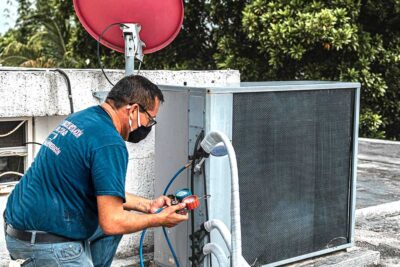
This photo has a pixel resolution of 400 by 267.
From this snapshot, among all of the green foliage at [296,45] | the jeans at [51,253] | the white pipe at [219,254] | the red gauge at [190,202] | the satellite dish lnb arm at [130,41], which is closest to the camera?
the jeans at [51,253]

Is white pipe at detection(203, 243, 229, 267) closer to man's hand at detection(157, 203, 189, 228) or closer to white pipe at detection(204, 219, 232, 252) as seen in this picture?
white pipe at detection(204, 219, 232, 252)

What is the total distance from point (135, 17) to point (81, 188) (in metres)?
1.51

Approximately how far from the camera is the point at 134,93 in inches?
124

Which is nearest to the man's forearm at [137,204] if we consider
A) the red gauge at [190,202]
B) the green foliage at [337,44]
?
the red gauge at [190,202]

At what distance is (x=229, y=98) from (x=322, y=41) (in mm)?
6941

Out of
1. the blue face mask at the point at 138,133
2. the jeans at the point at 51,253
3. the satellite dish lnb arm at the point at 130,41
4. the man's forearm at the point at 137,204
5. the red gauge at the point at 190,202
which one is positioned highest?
the satellite dish lnb arm at the point at 130,41

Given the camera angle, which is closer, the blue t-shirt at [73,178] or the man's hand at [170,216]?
the blue t-shirt at [73,178]

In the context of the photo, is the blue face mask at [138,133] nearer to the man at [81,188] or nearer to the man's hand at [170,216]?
the man at [81,188]

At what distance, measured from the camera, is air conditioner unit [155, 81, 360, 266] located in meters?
4.25

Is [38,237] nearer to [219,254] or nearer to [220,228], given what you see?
[220,228]

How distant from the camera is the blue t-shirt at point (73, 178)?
2.94 m

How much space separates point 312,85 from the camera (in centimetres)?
471

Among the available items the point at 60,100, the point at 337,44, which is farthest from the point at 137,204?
the point at 337,44

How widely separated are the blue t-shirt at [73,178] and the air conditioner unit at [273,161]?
4.05ft
